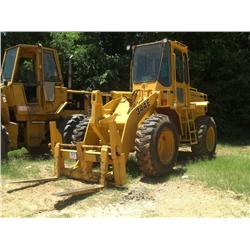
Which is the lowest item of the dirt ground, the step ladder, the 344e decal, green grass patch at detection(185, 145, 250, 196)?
the dirt ground

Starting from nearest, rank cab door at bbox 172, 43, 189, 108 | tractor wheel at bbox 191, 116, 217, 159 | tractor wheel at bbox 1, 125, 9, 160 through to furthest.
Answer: tractor wheel at bbox 1, 125, 9, 160
cab door at bbox 172, 43, 189, 108
tractor wheel at bbox 191, 116, 217, 159

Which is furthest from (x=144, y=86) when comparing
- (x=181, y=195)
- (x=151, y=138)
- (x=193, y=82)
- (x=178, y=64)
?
(x=193, y=82)

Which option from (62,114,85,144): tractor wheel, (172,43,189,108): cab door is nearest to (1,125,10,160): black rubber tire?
(62,114,85,144): tractor wheel

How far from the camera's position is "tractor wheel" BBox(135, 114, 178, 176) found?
8758mm

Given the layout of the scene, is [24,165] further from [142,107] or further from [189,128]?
[189,128]

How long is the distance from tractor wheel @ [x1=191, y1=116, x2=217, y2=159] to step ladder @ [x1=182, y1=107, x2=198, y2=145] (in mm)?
261

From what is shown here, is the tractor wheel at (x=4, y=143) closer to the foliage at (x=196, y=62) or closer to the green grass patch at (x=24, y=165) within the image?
the green grass patch at (x=24, y=165)

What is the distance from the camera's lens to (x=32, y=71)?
12.4 meters

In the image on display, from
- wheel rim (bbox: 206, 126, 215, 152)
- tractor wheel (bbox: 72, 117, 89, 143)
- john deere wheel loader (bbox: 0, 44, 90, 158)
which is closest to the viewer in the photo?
tractor wheel (bbox: 72, 117, 89, 143)

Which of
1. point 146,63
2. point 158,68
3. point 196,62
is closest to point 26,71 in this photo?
point 146,63

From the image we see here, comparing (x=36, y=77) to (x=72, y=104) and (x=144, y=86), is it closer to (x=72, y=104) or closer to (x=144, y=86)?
(x=72, y=104)

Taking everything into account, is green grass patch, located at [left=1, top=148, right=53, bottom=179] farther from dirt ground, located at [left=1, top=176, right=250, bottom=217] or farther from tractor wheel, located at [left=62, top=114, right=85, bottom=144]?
dirt ground, located at [left=1, top=176, right=250, bottom=217]

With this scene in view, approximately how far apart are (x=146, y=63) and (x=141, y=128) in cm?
215

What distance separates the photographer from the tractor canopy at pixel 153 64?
10.2 m
